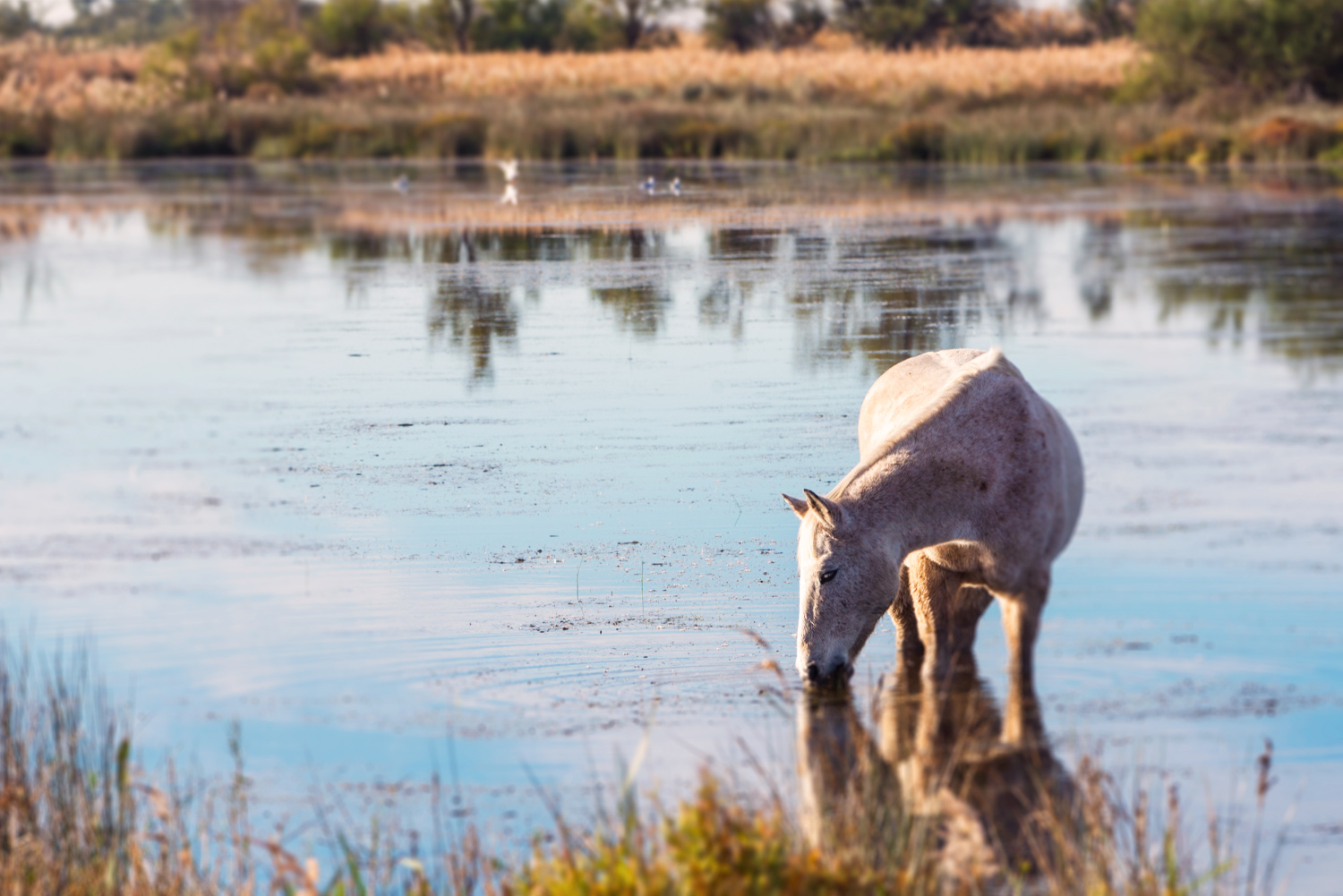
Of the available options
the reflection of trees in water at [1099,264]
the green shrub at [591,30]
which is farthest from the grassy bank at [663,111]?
the reflection of trees in water at [1099,264]

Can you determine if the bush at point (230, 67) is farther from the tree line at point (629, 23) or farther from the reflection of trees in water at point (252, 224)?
the reflection of trees in water at point (252, 224)

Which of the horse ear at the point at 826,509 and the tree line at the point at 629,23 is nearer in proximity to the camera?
the horse ear at the point at 826,509

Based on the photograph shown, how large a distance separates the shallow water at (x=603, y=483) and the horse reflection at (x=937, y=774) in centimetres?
19

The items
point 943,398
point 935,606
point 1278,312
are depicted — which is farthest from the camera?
point 1278,312

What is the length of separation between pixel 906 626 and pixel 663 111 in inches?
1625

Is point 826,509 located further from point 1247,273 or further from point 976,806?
point 1247,273

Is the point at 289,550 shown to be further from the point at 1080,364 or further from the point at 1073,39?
the point at 1073,39

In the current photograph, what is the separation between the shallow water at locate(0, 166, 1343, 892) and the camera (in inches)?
281

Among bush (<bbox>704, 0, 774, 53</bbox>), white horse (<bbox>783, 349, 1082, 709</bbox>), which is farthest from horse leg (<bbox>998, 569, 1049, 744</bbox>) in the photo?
bush (<bbox>704, 0, 774, 53</bbox>)

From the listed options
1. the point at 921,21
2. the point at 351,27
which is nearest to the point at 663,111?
the point at 921,21

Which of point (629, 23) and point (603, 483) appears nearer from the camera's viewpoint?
point (603, 483)

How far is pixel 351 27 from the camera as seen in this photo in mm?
82125

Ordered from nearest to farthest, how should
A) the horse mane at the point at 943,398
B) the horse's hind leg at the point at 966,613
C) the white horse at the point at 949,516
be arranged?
1. the white horse at the point at 949,516
2. the horse mane at the point at 943,398
3. the horse's hind leg at the point at 966,613

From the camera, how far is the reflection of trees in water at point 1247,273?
16.7m
